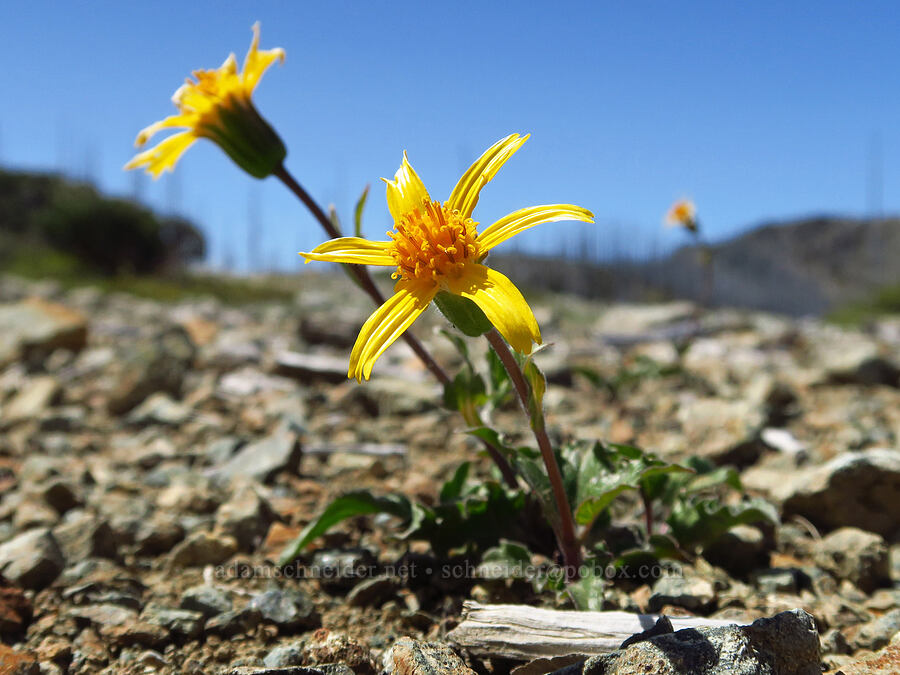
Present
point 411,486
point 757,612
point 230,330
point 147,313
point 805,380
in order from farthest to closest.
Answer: point 147,313, point 230,330, point 805,380, point 411,486, point 757,612

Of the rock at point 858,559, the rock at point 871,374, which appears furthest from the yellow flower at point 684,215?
the rock at point 858,559

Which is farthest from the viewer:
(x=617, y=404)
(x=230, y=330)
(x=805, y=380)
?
(x=230, y=330)

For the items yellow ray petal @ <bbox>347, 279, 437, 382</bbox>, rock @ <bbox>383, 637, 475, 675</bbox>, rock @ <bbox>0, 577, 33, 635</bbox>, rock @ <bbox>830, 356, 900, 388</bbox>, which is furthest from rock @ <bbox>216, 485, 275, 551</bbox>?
rock @ <bbox>830, 356, 900, 388</bbox>

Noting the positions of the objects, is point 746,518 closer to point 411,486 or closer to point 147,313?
point 411,486

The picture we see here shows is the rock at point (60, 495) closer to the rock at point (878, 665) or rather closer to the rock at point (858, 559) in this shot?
the rock at point (878, 665)

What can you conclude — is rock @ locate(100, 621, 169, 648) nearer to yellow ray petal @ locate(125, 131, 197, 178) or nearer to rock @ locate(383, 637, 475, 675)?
rock @ locate(383, 637, 475, 675)

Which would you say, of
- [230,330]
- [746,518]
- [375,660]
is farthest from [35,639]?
[230,330]

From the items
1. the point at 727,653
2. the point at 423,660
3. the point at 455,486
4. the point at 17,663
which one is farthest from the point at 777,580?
the point at 17,663
